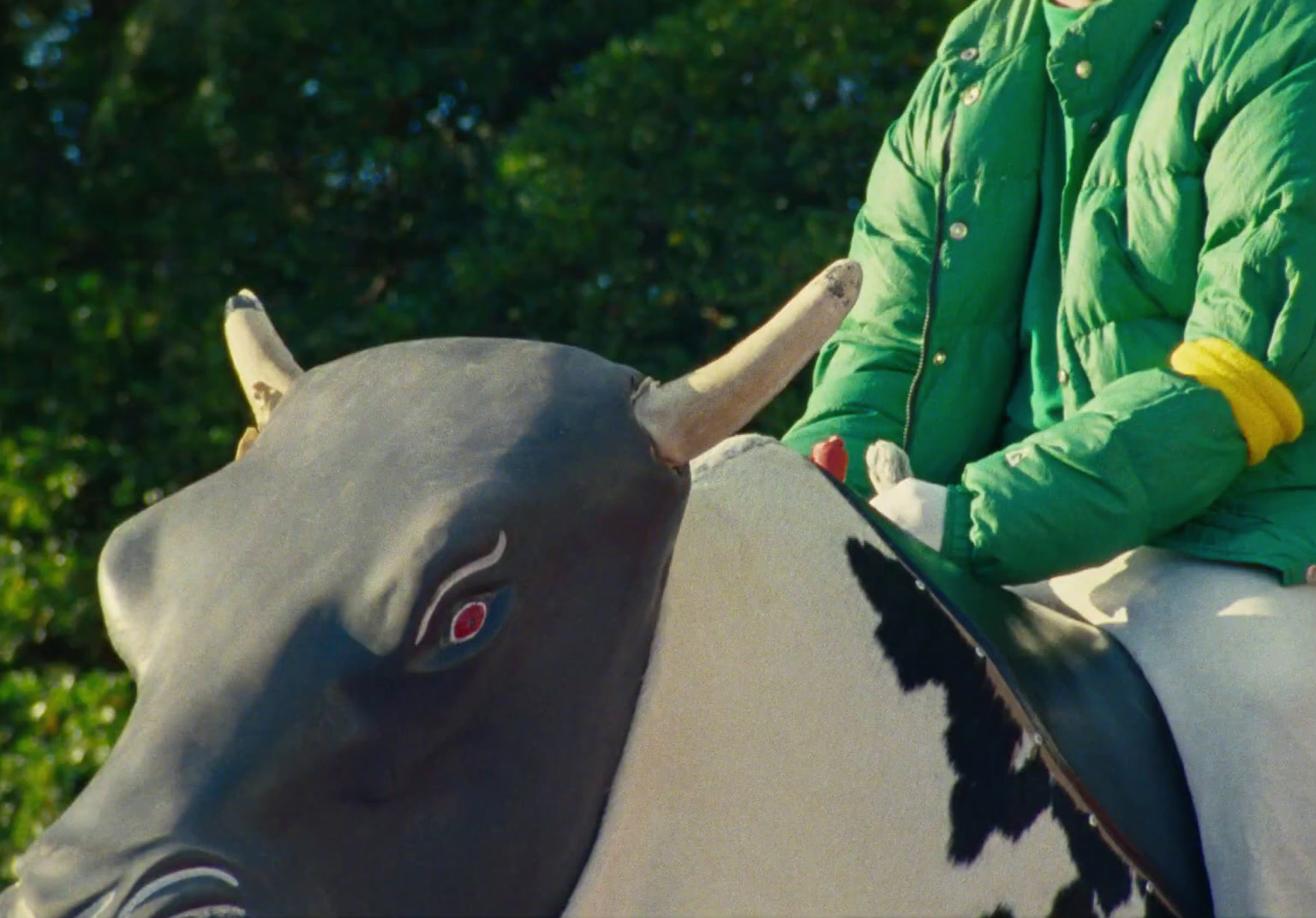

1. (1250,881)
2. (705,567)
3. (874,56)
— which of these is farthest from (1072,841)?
(874,56)

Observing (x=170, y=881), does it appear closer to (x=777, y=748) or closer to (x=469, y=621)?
(x=469, y=621)

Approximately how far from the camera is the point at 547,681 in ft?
5.67

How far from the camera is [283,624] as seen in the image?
5.43ft

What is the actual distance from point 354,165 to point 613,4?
112cm

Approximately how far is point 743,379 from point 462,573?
0.30m

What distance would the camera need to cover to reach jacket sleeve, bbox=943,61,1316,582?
222 centimetres

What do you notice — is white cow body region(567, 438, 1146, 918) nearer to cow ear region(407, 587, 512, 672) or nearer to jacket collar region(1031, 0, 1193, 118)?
cow ear region(407, 587, 512, 672)

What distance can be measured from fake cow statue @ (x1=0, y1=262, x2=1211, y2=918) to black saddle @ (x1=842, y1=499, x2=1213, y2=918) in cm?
1

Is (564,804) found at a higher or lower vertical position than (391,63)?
higher

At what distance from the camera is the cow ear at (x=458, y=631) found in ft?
5.41

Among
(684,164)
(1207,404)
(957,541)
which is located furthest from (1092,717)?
(684,164)

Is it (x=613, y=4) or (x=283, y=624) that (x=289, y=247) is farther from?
(x=283, y=624)

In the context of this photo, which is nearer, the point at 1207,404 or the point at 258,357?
the point at 258,357

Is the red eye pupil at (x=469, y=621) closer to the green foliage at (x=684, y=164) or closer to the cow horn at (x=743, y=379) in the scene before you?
the cow horn at (x=743, y=379)
